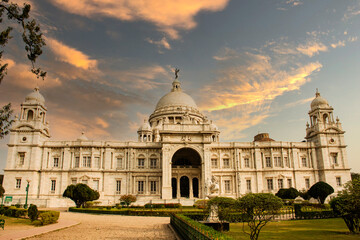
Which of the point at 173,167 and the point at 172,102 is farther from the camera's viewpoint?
the point at 172,102

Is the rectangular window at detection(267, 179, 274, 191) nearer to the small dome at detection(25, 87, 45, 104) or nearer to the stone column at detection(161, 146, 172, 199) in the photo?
the stone column at detection(161, 146, 172, 199)

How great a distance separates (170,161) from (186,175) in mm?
6704

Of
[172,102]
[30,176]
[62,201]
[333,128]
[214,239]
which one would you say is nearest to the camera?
[214,239]

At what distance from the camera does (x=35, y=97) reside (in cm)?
5488

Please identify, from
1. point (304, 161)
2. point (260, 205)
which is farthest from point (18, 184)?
point (304, 161)

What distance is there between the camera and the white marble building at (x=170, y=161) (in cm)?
5038

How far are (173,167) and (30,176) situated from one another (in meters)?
25.6

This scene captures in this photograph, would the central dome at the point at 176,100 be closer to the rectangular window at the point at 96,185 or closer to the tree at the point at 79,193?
the rectangular window at the point at 96,185

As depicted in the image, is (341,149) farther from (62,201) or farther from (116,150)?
(62,201)

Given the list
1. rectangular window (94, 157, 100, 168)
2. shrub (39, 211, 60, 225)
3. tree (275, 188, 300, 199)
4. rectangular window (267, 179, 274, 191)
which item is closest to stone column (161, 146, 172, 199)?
rectangular window (94, 157, 100, 168)

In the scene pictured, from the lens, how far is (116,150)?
5550 cm

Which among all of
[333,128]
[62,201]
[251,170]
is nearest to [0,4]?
[62,201]

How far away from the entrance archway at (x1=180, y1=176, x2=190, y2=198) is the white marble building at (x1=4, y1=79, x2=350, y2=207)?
0.19 m

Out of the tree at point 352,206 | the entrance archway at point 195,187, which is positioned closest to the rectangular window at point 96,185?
the entrance archway at point 195,187
